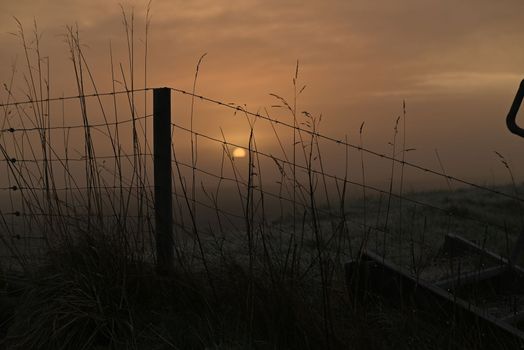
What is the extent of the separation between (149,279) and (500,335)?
2.00 meters

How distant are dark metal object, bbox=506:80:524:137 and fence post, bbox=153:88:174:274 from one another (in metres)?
2.15

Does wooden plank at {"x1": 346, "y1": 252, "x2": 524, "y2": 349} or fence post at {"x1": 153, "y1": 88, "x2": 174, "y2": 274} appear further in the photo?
fence post at {"x1": 153, "y1": 88, "x2": 174, "y2": 274}

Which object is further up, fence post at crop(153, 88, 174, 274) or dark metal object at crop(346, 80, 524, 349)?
fence post at crop(153, 88, 174, 274)

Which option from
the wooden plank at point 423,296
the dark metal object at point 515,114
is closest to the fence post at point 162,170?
the wooden plank at point 423,296

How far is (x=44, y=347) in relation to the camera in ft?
10.3

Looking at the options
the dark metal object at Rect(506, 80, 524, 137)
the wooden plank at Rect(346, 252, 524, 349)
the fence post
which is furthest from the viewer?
the fence post

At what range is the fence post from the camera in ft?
12.5

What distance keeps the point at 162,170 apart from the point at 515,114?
7.34 ft

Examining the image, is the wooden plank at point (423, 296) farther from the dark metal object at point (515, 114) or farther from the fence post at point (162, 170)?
the fence post at point (162, 170)

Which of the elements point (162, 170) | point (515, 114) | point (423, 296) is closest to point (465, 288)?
point (423, 296)

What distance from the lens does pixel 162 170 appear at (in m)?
3.88

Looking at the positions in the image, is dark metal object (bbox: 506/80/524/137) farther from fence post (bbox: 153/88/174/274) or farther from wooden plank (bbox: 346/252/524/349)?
fence post (bbox: 153/88/174/274)

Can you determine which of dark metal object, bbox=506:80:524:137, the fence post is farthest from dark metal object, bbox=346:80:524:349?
the fence post

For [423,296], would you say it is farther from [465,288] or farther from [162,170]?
[162,170]
